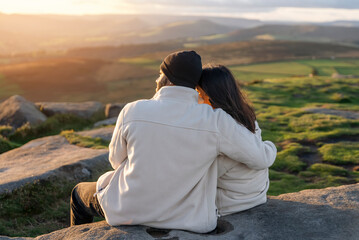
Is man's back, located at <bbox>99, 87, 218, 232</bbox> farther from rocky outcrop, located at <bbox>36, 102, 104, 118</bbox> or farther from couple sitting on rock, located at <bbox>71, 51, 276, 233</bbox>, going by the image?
rocky outcrop, located at <bbox>36, 102, 104, 118</bbox>

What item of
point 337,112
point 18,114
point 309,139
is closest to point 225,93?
point 309,139

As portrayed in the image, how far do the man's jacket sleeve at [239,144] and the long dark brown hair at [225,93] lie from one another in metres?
0.19

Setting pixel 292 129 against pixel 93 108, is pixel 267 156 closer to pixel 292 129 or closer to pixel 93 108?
pixel 292 129

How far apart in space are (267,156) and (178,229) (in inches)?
58.9

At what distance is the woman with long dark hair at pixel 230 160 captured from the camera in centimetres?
463

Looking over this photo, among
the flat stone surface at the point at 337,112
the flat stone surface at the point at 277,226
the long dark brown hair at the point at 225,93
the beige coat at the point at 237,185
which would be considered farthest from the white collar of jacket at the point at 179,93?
the flat stone surface at the point at 337,112

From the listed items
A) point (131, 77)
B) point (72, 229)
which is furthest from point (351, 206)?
point (131, 77)

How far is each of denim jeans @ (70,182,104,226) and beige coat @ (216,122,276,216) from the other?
1723 mm

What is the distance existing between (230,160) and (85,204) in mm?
2278

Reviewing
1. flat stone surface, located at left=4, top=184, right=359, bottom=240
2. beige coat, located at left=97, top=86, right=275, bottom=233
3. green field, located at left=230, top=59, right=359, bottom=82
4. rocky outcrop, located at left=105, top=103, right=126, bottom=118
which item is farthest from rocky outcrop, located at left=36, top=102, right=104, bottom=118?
green field, located at left=230, top=59, right=359, bottom=82

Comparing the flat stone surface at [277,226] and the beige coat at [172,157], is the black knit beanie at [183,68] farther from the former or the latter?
the flat stone surface at [277,226]

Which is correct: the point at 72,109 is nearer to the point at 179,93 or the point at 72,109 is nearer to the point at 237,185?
the point at 237,185

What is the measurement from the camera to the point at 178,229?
4621mm

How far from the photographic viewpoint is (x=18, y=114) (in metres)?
20.6
